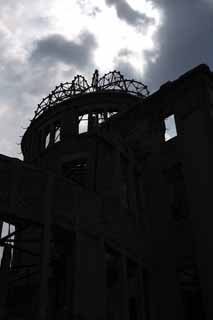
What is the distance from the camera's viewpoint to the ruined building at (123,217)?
1130cm

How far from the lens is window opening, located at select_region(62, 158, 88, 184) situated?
19.5 m

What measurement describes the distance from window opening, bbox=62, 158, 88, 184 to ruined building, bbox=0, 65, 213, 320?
55 mm

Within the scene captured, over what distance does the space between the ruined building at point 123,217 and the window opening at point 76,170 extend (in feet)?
0.18

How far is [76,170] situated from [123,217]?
6071 mm

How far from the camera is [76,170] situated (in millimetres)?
19484

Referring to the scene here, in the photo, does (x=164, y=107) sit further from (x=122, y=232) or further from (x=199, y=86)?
(x=122, y=232)

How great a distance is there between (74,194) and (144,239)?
404 cm

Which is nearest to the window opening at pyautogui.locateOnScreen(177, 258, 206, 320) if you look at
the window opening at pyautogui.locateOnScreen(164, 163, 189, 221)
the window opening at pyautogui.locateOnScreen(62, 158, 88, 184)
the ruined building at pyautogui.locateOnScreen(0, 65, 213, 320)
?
the ruined building at pyautogui.locateOnScreen(0, 65, 213, 320)

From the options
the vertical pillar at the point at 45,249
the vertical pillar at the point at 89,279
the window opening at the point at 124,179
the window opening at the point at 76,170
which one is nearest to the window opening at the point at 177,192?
the window opening at the point at 124,179

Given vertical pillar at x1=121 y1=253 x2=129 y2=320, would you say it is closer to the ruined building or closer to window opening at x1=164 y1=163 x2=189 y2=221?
the ruined building

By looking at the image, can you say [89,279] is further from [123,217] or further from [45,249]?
[123,217]

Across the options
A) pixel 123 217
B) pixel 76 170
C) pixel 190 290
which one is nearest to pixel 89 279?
pixel 123 217

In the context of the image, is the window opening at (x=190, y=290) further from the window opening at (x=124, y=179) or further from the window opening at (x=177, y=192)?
the window opening at (x=124, y=179)

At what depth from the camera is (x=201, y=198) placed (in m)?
14.5
